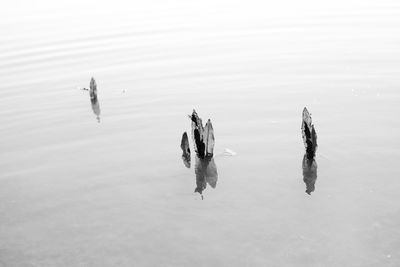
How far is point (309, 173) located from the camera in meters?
9.77

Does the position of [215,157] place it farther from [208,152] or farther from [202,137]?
[202,137]

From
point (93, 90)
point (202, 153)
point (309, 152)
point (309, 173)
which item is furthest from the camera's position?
point (93, 90)

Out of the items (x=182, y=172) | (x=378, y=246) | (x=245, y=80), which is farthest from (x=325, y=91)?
(x=378, y=246)

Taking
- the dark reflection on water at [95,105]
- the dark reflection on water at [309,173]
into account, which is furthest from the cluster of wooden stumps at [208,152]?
the dark reflection on water at [95,105]

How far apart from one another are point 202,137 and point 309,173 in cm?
229

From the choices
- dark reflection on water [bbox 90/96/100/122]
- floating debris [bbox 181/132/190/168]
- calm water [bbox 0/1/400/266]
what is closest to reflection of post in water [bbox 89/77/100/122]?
dark reflection on water [bbox 90/96/100/122]

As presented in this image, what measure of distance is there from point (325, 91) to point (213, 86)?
12.4ft

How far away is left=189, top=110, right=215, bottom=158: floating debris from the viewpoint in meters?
9.96

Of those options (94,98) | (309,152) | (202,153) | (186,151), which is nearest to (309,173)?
(309,152)

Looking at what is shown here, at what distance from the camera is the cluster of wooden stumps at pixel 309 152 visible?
938cm

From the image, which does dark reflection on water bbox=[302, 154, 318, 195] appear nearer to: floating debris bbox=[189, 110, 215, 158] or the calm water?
the calm water

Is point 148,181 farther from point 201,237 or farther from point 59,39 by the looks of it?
point 59,39

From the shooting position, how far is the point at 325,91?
15.1 metres

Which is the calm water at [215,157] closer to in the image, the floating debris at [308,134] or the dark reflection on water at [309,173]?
the dark reflection on water at [309,173]
